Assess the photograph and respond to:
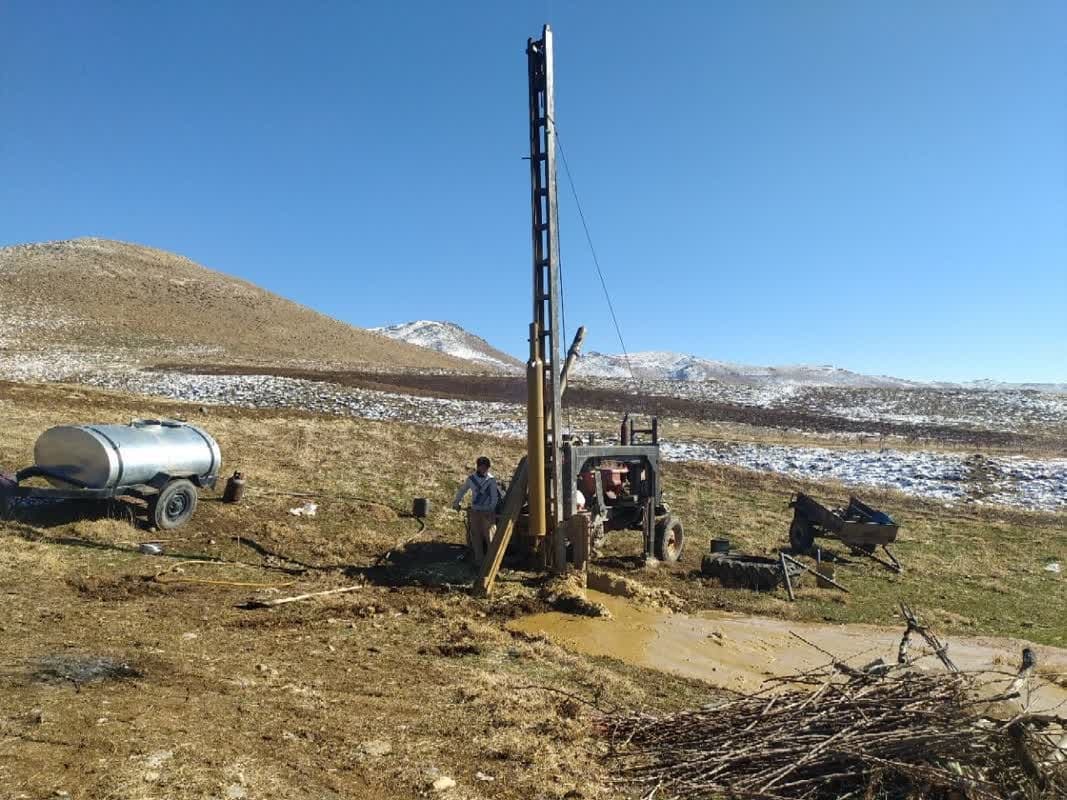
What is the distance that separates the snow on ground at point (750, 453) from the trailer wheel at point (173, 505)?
1609cm

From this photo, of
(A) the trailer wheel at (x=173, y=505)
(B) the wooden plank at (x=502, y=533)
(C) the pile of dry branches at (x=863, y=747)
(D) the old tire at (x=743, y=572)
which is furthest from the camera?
(D) the old tire at (x=743, y=572)

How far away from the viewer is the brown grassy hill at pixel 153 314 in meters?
53.2

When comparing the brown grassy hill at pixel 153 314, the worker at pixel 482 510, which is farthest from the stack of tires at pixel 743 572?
the brown grassy hill at pixel 153 314

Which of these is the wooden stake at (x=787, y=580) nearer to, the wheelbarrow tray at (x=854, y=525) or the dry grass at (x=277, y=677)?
the wheelbarrow tray at (x=854, y=525)

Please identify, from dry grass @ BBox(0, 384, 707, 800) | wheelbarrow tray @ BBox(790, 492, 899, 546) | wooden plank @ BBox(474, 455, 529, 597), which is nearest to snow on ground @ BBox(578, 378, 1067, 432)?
wheelbarrow tray @ BBox(790, 492, 899, 546)

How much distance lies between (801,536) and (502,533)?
734cm

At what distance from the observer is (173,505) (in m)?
11.9

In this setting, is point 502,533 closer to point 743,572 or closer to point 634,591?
point 634,591

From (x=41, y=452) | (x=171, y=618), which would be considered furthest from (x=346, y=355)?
(x=171, y=618)

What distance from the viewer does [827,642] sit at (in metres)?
9.48

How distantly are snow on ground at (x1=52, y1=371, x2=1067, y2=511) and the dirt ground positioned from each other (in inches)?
325

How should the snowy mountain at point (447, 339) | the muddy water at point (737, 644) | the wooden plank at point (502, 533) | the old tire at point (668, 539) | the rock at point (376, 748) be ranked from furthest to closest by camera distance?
the snowy mountain at point (447, 339), the old tire at point (668, 539), the wooden plank at point (502, 533), the muddy water at point (737, 644), the rock at point (376, 748)

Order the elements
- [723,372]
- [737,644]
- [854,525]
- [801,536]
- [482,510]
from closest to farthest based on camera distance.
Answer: [737,644] < [482,510] < [854,525] < [801,536] < [723,372]

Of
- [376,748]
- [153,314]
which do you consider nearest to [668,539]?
[376,748]
